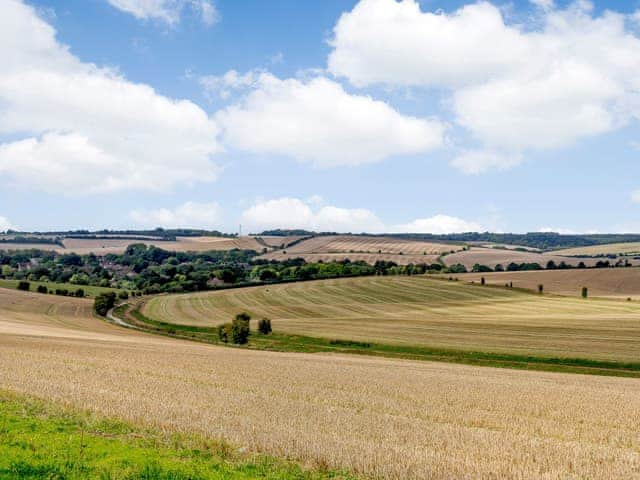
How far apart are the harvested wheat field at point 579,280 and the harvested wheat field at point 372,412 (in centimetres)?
9618

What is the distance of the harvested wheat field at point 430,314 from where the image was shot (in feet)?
209

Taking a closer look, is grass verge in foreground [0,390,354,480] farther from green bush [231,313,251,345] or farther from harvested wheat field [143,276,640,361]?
green bush [231,313,251,345]

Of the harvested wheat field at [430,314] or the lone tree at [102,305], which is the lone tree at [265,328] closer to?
the harvested wheat field at [430,314]

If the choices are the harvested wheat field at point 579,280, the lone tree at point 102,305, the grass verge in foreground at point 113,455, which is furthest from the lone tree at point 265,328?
the harvested wheat field at point 579,280

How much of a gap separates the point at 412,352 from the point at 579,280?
8544 centimetres

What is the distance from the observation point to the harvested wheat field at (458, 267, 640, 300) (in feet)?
398

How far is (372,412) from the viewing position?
20.4 m

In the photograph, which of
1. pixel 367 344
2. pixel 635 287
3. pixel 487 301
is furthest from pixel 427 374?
pixel 635 287

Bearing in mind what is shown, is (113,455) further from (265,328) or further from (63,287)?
(63,287)

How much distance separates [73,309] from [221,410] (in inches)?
3771

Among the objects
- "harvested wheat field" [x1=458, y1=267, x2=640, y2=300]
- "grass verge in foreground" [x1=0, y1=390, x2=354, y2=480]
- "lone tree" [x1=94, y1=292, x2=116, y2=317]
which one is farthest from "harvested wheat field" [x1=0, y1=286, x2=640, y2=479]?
"harvested wheat field" [x1=458, y1=267, x2=640, y2=300]

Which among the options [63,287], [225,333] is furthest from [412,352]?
[63,287]

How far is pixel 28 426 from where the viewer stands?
Result: 15.8 metres

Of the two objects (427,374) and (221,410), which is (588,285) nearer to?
(427,374)
